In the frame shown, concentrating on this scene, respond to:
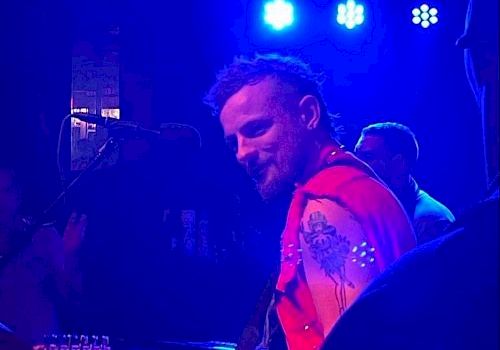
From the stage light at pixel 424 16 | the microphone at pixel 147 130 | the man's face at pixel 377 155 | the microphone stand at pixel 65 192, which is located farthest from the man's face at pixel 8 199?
the stage light at pixel 424 16

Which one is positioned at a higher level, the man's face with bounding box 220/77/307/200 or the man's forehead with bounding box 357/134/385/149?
the man's face with bounding box 220/77/307/200

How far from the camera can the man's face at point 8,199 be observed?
3.66 meters

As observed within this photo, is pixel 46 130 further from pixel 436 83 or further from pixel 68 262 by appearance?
pixel 436 83

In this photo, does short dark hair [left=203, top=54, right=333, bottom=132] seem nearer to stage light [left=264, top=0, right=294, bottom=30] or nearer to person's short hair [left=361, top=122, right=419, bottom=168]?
person's short hair [left=361, top=122, right=419, bottom=168]

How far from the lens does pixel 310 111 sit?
2.63 m

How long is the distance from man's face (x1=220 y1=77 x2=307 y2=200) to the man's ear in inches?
0.8

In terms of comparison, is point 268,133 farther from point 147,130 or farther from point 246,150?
point 147,130

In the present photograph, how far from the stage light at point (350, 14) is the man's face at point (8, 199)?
3.12m

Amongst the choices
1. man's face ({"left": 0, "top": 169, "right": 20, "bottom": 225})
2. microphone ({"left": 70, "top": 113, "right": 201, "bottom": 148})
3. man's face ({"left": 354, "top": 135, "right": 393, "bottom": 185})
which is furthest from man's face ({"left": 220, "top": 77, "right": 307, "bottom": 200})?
man's face ({"left": 0, "top": 169, "right": 20, "bottom": 225})

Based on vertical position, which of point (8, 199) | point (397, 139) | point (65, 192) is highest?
point (397, 139)

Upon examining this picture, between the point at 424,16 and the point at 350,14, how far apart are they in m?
0.63

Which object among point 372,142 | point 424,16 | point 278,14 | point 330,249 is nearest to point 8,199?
point 372,142

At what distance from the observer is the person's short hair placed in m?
3.97

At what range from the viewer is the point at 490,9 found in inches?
19.0
